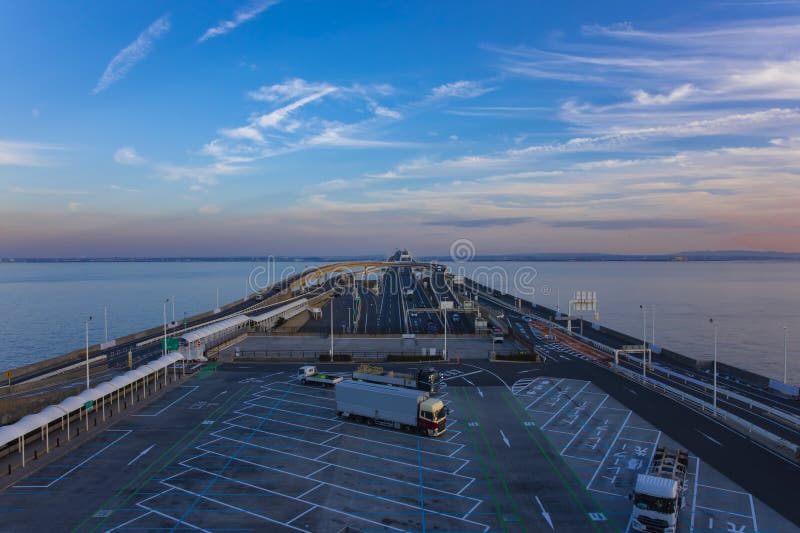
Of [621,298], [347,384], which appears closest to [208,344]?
[347,384]

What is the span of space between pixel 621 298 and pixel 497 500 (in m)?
140

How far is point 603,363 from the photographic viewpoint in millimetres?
46188

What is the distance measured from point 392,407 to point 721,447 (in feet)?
55.6

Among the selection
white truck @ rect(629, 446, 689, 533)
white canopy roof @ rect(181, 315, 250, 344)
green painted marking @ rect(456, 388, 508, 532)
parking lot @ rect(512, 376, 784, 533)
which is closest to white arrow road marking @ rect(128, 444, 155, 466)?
green painted marking @ rect(456, 388, 508, 532)

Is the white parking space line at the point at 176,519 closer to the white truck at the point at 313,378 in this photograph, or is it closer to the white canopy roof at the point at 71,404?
the white canopy roof at the point at 71,404

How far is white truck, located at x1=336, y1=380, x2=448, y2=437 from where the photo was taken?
25.9 m

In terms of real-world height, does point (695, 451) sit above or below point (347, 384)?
below

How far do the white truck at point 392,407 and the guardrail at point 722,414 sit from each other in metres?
16.7

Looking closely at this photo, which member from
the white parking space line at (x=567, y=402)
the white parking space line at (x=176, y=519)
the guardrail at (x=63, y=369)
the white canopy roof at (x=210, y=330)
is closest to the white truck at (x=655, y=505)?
the white parking space line at (x=567, y=402)

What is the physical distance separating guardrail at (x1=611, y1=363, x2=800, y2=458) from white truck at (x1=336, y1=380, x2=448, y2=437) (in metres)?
16.7

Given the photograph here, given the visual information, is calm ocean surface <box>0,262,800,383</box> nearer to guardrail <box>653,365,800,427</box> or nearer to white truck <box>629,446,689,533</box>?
guardrail <box>653,365,800,427</box>

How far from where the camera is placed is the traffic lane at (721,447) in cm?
2002

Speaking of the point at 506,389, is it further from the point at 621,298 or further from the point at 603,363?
the point at 621,298

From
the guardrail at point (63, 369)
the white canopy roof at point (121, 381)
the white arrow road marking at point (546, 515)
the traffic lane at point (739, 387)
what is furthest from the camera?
the guardrail at point (63, 369)
